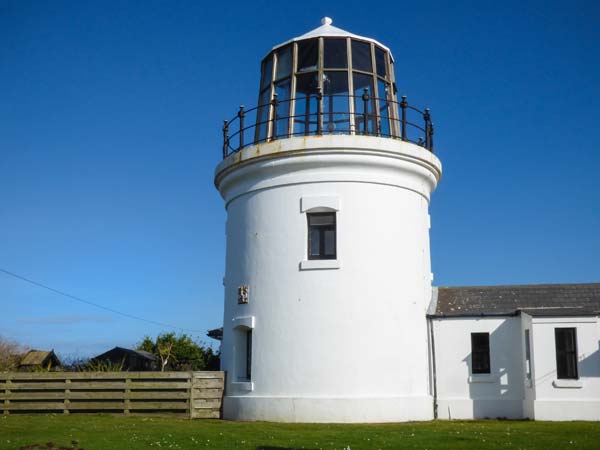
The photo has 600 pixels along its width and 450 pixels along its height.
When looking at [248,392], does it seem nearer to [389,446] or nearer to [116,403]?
[116,403]

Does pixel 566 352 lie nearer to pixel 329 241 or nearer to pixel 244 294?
pixel 329 241

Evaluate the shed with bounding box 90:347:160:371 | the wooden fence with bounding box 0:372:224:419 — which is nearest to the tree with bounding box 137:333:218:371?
the shed with bounding box 90:347:160:371

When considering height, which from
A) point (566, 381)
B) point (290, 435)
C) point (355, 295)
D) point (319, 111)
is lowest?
point (290, 435)

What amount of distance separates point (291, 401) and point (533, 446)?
19.9ft

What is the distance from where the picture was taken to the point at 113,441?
12305 mm

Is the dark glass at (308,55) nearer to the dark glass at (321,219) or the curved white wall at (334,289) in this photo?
the curved white wall at (334,289)

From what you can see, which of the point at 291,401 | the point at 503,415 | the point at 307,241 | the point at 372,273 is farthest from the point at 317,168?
the point at 503,415

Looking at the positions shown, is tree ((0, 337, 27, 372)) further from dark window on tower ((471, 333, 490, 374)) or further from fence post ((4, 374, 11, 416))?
dark window on tower ((471, 333, 490, 374))

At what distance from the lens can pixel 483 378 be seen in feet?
56.1

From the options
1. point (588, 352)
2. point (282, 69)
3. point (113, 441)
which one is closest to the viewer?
point (113, 441)

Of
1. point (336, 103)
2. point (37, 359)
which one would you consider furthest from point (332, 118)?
point (37, 359)

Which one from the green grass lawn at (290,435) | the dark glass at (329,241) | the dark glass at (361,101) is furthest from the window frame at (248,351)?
the dark glass at (361,101)

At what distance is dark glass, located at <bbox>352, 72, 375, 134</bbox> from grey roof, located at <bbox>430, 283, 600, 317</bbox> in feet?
15.7

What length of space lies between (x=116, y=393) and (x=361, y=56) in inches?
409
